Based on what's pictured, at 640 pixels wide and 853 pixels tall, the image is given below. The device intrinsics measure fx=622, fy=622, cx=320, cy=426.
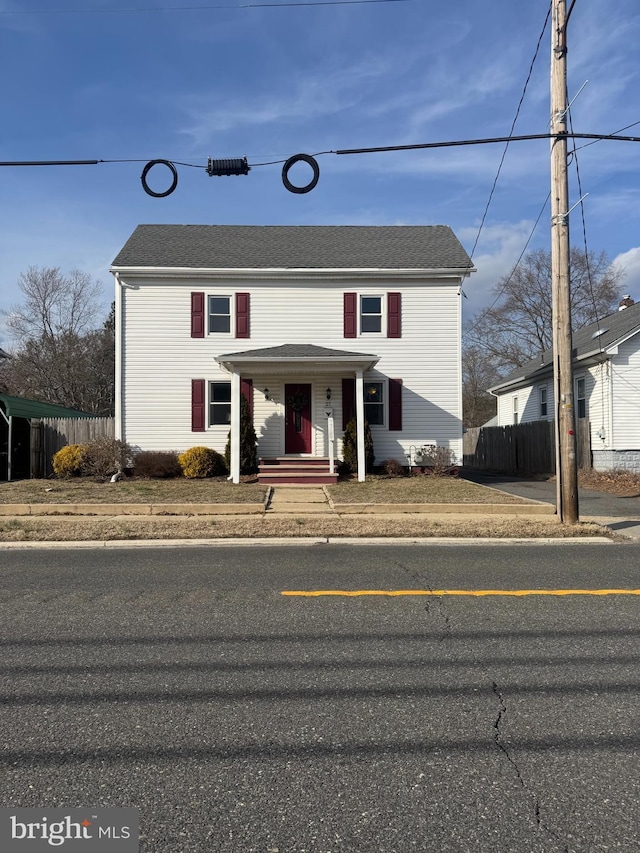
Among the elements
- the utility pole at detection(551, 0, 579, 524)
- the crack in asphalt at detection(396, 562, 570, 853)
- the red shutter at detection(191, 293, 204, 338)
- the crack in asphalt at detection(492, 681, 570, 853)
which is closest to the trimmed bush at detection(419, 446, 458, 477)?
the red shutter at detection(191, 293, 204, 338)

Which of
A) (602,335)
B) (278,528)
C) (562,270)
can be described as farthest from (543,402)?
(278,528)

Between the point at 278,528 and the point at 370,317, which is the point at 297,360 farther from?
the point at 278,528

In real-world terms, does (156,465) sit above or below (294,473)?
above

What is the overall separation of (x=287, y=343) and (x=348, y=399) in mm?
2599

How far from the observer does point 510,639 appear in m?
4.80

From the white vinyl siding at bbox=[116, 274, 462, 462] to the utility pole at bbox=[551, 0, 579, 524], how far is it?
910 cm

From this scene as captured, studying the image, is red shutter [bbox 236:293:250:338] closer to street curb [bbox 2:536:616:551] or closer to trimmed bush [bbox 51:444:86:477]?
trimmed bush [bbox 51:444:86:477]

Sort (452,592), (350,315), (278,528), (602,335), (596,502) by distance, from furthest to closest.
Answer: (602,335)
(350,315)
(596,502)
(278,528)
(452,592)

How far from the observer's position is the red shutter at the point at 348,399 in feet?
63.4

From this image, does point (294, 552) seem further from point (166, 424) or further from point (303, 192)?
point (166, 424)

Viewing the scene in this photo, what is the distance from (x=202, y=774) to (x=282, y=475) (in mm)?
14122

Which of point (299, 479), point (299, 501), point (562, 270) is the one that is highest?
point (562, 270)

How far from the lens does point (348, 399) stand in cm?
Result: 1938

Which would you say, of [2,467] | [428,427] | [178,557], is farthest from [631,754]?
[2,467]
